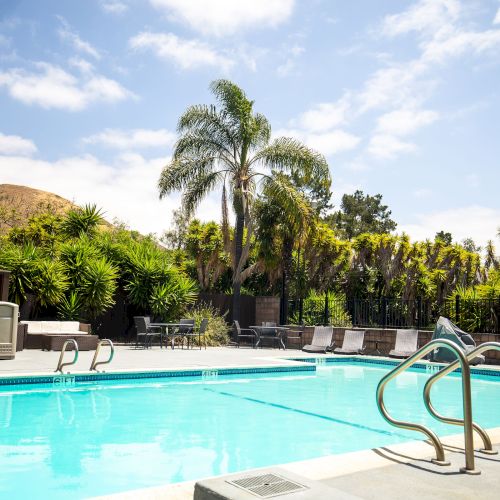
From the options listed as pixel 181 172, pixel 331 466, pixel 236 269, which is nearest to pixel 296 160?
pixel 181 172

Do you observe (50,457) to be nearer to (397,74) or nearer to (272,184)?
(397,74)

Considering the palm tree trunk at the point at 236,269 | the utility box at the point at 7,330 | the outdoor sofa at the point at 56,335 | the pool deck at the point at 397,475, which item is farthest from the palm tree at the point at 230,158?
the pool deck at the point at 397,475

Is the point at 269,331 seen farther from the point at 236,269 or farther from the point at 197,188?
the point at 197,188

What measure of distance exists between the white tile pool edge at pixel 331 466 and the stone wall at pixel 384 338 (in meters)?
11.8

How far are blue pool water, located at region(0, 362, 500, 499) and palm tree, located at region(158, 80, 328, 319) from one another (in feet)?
32.4

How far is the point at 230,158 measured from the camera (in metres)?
→ 22.3

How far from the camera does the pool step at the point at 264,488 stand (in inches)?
124

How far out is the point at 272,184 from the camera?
2106 centimetres

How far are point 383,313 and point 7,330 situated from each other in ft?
38.5

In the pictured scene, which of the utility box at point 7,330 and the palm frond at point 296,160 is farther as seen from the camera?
the palm frond at point 296,160

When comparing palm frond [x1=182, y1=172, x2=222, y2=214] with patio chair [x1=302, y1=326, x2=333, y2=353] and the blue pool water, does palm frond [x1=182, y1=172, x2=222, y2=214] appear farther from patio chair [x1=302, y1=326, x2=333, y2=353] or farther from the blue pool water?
the blue pool water

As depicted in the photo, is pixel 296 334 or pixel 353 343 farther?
pixel 296 334

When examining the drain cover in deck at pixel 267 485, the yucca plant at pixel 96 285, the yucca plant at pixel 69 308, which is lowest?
the drain cover in deck at pixel 267 485

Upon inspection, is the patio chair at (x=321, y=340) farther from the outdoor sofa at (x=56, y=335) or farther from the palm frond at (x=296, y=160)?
the outdoor sofa at (x=56, y=335)
